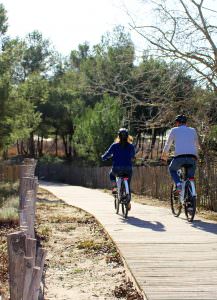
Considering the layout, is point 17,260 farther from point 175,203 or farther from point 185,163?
point 175,203

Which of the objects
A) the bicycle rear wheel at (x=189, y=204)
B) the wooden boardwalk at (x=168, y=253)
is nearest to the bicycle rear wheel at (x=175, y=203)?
the wooden boardwalk at (x=168, y=253)

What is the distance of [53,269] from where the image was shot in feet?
22.3

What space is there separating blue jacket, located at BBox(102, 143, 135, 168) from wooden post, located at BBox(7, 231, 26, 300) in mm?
7020

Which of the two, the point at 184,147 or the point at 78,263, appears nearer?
the point at 78,263

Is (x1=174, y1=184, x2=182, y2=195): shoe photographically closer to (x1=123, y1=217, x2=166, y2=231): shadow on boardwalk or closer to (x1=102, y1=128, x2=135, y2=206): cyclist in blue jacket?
(x1=123, y1=217, x2=166, y2=231): shadow on boardwalk

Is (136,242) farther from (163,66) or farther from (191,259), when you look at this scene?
(163,66)

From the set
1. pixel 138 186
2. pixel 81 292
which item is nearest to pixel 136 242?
pixel 81 292

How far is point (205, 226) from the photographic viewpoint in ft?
29.4

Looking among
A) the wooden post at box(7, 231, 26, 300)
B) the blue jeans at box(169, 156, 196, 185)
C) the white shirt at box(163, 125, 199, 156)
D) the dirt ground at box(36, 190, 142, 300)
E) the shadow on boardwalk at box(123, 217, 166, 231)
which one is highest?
the white shirt at box(163, 125, 199, 156)

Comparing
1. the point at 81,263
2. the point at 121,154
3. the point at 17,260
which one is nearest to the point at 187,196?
the point at 121,154

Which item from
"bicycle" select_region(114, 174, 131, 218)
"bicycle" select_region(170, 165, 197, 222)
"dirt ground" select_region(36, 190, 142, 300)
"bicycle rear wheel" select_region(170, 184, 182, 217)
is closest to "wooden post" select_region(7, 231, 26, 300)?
"dirt ground" select_region(36, 190, 142, 300)

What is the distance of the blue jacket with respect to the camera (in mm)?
10844

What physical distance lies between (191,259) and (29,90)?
2419cm

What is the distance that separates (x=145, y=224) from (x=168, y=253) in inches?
102
